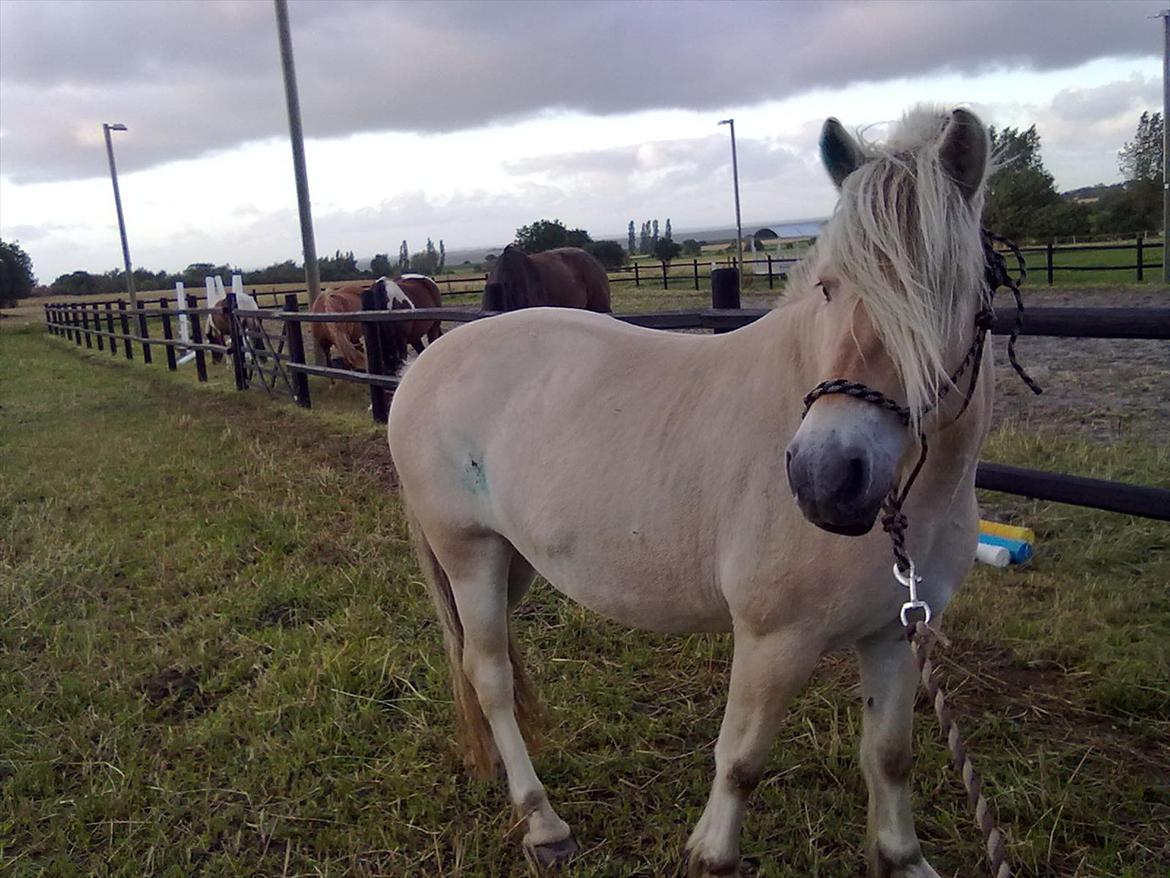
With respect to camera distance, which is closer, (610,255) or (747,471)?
(747,471)

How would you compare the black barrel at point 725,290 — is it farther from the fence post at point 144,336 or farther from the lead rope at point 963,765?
the fence post at point 144,336

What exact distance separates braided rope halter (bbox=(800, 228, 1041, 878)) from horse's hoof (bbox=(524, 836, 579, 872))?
1.06m

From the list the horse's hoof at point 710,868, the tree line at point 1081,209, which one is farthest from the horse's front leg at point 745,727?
the tree line at point 1081,209

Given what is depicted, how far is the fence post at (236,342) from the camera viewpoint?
10.9 m

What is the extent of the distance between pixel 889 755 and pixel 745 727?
1.40 feet

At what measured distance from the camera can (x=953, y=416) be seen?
1.45m

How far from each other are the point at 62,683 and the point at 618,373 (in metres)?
2.56

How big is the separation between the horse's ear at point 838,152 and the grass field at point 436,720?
1639 millimetres

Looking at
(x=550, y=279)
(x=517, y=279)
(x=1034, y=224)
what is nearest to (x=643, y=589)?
(x=517, y=279)

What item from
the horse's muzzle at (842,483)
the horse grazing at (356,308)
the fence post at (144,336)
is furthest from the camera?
the fence post at (144,336)

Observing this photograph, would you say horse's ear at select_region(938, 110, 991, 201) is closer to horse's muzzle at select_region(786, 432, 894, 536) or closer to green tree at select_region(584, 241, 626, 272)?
horse's muzzle at select_region(786, 432, 894, 536)

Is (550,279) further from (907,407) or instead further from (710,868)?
(907,407)

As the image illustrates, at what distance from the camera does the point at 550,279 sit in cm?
902

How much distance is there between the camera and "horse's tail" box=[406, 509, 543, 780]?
8.21 ft
